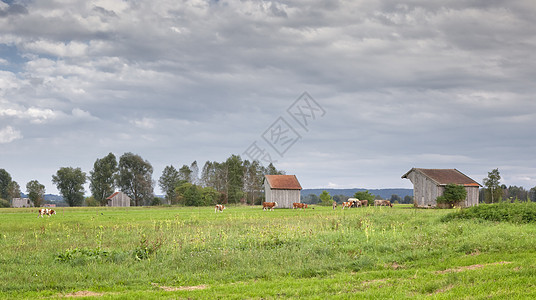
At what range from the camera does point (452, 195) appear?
187 feet

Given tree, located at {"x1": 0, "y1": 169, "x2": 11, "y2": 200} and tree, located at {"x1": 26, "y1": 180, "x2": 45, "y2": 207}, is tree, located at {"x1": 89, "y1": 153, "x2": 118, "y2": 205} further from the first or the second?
tree, located at {"x1": 0, "y1": 169, "x2": 11, "y2": 200}

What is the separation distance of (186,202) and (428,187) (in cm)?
4441

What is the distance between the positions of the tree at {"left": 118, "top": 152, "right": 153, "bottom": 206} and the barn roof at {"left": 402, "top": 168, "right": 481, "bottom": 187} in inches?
2643

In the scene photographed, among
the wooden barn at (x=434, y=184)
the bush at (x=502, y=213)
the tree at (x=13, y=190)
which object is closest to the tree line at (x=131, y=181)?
the tree at (x=13, y=190)

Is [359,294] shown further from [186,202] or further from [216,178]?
[216,178]

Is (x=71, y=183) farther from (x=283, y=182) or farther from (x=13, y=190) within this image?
(x=283, y=182)

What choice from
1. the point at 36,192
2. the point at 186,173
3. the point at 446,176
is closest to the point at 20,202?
the point at 36,192

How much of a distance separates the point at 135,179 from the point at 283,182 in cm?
4939

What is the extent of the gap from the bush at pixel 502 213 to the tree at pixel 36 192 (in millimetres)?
102179

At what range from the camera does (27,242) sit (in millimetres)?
21656

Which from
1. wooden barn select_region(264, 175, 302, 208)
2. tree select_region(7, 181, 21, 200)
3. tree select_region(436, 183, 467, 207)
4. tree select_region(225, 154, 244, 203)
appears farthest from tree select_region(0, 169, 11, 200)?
tree select_region(436, 183, 467, 207)

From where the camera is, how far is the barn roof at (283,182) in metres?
71.5

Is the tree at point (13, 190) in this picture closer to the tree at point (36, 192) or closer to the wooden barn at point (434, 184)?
the tree at point (36, 192)

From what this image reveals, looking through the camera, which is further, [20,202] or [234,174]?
[20,202]
